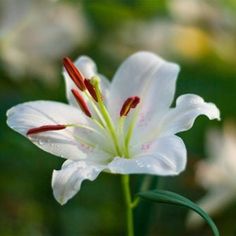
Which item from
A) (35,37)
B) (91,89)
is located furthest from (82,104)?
(35,37)

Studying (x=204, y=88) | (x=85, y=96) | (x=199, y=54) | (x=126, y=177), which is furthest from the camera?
(x=199, y=54)

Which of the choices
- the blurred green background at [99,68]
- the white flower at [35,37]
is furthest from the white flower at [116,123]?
the white flower at [35,37]

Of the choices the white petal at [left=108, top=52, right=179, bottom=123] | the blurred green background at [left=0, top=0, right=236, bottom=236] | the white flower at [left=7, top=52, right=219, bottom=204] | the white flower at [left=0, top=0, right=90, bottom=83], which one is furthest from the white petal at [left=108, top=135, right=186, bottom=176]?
the white flower at [left=0, top=0, right=90, bottom=83]

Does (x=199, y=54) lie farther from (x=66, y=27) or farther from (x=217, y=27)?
(x=66, y=27)

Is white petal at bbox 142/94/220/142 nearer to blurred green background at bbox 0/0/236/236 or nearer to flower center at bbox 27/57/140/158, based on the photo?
flower center at bbox 27/57/140/158

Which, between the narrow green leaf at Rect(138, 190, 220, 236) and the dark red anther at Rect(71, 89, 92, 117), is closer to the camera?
the narrow green leaf at Rect(138, 190, 220, 236)

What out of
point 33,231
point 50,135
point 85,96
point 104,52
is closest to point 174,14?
point 104,52

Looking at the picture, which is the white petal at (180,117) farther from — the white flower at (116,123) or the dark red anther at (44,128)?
the dark red anther at (44,128)
